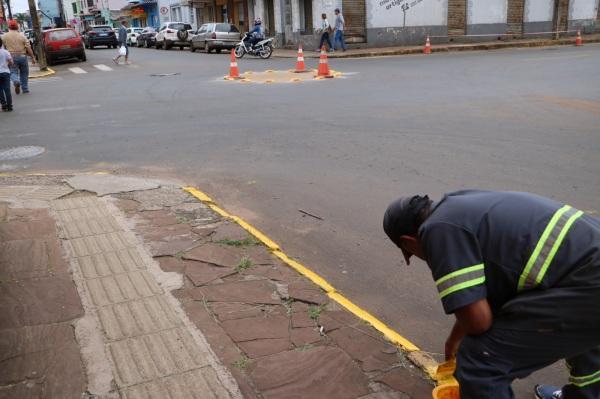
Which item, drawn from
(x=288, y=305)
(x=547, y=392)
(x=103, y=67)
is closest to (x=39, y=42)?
(x=103, y=67)

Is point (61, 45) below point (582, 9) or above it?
below

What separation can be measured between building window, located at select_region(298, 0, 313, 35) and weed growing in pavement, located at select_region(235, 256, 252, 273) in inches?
1064

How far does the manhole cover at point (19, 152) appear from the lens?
8383 mm

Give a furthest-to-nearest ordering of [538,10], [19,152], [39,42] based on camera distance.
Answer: [538,10]
[39,42]
[19,152]

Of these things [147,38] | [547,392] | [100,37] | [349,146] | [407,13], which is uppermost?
[407,13]

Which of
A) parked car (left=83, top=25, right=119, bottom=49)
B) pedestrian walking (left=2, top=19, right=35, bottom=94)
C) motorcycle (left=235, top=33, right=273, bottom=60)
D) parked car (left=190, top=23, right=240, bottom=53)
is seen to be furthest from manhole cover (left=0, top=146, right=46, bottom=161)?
parked car (left=83, top=25, right=119, bottom=49)

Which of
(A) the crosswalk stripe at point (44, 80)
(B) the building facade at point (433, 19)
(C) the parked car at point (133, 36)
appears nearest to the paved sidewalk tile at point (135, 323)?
(A) the crosswalk stripe at point (44, 80)

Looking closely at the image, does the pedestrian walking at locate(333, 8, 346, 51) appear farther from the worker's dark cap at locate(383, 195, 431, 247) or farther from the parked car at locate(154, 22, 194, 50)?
the worker's dark cap at locate(383, 195, 431, 247)

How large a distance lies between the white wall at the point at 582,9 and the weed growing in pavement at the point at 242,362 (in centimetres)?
3328

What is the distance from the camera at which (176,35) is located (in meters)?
34.7

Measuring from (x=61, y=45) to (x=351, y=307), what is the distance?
25341 millimetres

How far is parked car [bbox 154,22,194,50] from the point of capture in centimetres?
3456

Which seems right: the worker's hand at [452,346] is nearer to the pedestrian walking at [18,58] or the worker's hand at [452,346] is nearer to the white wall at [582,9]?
the pedestrian walking at [18,58]

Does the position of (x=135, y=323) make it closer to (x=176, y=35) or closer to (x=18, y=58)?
(x=18, y=58)
